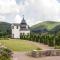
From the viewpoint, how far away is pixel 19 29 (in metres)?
69.6

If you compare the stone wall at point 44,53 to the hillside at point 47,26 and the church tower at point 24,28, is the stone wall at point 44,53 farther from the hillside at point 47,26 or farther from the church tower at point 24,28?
the hillside at point 47,26

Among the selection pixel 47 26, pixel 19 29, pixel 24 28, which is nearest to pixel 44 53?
pixel 19 29

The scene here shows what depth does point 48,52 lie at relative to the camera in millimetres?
25172

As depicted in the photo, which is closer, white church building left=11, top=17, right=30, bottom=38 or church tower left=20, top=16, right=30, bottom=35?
white church building left=11, top=17, right=30, bottom=38

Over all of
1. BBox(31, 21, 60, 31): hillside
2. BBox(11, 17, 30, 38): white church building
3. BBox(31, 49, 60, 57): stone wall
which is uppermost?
BBox(31, 21, 60, 31): hillside

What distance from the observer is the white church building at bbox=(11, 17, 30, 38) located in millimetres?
67412

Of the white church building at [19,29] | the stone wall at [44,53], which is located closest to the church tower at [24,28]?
the white church building at [19,29]

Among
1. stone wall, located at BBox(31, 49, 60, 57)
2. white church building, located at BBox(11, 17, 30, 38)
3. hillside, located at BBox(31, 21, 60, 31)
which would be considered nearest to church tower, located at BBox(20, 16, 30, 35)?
white church building, located at BBox(11, 17, 30, 38)

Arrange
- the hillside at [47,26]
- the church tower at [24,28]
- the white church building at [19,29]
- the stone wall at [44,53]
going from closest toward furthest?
the stone wall at [44,53], the white church building at [19,29], the church tower at [24,28], the hillside at [47,26]

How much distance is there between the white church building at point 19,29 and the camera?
67.4 m

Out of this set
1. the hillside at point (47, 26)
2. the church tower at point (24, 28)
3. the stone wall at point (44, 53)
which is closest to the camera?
the stone wall at point (44, 53)

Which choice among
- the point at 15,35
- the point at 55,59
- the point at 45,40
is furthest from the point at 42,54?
the point at 15,35

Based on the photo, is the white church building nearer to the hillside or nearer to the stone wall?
the stone wall

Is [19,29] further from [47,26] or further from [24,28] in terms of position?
[47,26]
